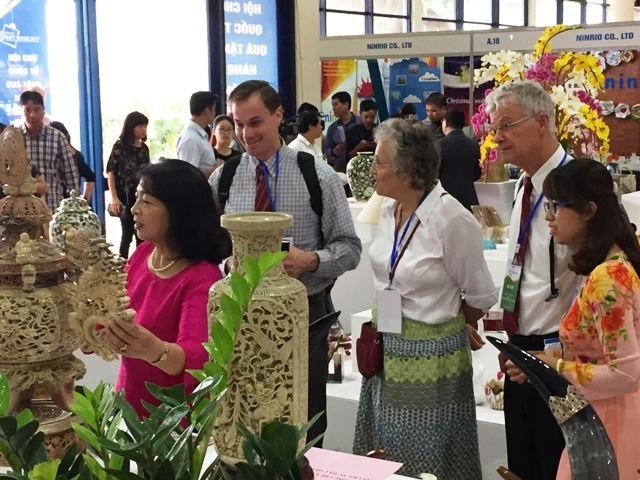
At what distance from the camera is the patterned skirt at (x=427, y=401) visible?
261 cm

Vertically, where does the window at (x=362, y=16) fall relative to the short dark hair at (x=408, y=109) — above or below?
above

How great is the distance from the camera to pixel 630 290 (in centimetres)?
205

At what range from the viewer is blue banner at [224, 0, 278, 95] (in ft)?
36.2

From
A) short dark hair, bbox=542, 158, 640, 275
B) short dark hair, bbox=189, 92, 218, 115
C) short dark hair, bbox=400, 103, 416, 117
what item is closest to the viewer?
short dark hair, bbox=542, 158, 640, 275

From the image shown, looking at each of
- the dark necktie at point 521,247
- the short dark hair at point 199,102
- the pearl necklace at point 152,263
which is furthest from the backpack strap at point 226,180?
the short dark hair at point 199,102

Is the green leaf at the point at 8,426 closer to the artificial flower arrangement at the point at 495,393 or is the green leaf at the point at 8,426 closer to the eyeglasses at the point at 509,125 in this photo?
the eyeglasses at the point at 509,125

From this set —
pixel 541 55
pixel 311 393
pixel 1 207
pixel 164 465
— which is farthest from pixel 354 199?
pixel 164 465

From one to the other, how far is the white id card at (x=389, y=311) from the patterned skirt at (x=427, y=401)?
0.9 inches

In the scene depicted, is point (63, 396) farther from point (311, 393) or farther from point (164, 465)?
point (311, 393)

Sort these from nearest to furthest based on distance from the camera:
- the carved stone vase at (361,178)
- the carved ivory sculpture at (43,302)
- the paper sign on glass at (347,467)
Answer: the carved ivory sculpture at (43,302)
the paper sign on glass at (347,467)
the carved stone vase at (361,178)

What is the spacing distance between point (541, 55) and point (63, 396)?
8.28ft

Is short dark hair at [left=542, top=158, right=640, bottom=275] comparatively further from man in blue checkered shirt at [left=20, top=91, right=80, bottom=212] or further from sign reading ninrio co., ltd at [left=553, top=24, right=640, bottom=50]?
sign reading ninrio co., ltd at [left=553, top=24, right=640, bottom=50]

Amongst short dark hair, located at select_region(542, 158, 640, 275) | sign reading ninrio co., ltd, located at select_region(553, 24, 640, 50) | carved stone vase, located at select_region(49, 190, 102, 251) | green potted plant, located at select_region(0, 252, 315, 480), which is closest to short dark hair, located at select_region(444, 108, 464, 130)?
sign reading ninrio co., ltd, located at select_region(553, 24, 640, 50)

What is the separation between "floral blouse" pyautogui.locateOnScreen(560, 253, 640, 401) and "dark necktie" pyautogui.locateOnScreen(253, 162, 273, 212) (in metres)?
1.03
